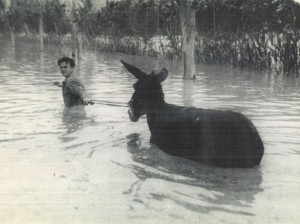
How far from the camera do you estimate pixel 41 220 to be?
4.08 m

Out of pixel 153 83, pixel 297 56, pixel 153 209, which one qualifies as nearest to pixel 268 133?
pixel 153 83

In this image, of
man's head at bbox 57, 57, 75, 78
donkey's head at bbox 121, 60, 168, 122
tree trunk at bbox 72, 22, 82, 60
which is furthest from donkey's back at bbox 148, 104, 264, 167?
tree trunk at bbox 72, 22, 82, 60

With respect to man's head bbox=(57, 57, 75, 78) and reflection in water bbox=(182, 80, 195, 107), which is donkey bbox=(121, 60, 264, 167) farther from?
reflection in water bbox=(182, 80, 195, 107)

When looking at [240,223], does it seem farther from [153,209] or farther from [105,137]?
[105,137]

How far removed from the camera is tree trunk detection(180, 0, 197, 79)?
51.3ft

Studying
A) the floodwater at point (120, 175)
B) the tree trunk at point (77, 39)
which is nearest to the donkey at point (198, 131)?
the floodwater at point (120, 175)

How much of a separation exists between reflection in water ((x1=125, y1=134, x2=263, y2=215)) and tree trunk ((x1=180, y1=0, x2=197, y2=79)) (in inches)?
A: 392

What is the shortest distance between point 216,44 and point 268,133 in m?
15.5

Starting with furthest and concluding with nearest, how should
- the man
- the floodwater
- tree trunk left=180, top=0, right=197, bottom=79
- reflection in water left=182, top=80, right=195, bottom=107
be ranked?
tree trunk left=180, top=0, right=197, bottom=79 → reflection in water left=182, top=80, right=195, bottom=107 → the man → the floodwater

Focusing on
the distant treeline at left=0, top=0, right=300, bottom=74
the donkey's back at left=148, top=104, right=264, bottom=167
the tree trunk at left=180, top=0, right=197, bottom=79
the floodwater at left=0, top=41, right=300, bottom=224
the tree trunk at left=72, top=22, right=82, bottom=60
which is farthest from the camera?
the tree trunk at left=72, top=22, right=82, bottom=60

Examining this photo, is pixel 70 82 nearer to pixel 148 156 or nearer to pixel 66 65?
pixel 66 65

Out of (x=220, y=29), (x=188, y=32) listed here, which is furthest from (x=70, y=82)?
(x=220, y=29)

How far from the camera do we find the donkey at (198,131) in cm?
538

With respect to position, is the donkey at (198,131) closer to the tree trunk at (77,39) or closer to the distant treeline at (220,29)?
the distant treeline at (220,29)
